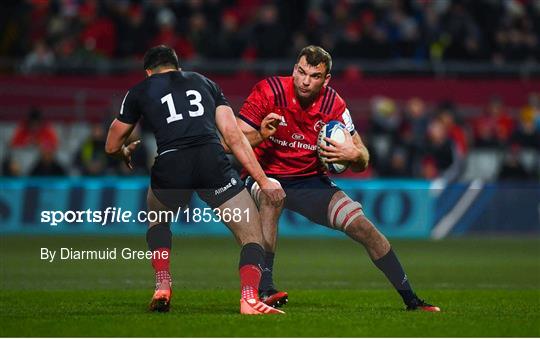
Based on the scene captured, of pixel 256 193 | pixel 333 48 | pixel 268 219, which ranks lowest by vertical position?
pixel 333 48

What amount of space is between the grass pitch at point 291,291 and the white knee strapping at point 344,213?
0.74 metres

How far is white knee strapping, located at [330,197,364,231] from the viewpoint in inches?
408

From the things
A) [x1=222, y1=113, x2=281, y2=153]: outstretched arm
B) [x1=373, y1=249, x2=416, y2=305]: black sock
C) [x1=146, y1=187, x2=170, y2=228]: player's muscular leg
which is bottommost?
[x1=373, y1=249, x2=416, y2=305]: black sock

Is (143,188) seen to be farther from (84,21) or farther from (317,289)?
(317,289)

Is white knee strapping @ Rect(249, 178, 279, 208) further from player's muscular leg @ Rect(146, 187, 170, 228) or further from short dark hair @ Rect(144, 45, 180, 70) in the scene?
short dark hair @ Rect(144, 45, 180, 70)

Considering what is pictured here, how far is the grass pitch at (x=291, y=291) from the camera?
29.6 feet

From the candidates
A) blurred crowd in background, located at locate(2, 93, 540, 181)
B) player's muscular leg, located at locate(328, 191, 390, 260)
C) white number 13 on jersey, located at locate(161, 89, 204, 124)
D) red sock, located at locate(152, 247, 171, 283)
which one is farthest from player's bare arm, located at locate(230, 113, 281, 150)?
blurred crowd in background, located at locate(2, 93, 540, 181)

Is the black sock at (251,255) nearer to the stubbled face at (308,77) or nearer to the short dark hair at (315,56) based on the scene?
the stubbled face at (308,77)

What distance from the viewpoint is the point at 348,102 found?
23.2 m

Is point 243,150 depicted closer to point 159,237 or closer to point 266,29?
point 159,237

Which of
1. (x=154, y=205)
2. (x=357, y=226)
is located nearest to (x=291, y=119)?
(x=357, y=226)

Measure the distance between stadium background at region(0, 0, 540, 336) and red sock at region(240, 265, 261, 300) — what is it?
6.69 m

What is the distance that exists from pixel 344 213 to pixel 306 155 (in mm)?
792

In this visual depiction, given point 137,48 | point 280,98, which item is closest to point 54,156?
point 137,48
